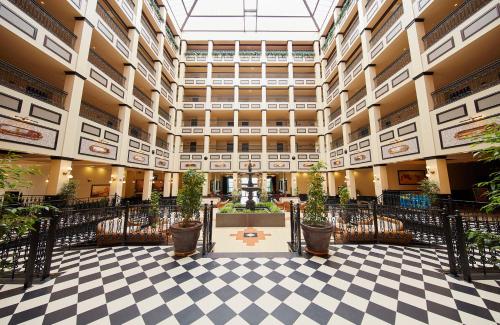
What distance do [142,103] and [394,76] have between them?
51.4ft

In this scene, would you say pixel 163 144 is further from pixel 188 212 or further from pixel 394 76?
pixel 394 76

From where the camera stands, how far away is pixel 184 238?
5.10 m

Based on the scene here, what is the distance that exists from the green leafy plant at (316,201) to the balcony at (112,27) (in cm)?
1258

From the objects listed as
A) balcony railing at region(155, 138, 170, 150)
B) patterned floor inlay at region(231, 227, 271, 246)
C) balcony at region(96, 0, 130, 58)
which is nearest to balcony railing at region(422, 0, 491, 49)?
patterned floor inlay at region(231, 227, 271, 246)

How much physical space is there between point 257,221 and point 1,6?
11.6 metres

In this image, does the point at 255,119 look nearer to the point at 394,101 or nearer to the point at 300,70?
the point at 300,70

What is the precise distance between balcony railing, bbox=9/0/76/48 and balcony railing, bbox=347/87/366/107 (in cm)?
1720

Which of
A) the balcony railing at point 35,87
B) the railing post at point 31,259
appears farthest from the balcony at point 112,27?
the railing post at point 31,259

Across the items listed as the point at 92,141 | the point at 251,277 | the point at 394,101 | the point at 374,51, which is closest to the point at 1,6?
the point at 92,141

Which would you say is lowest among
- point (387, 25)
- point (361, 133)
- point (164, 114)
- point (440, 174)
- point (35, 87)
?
point (440, 174)

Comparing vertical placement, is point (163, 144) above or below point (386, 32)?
below

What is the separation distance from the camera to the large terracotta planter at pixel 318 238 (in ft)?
16.2

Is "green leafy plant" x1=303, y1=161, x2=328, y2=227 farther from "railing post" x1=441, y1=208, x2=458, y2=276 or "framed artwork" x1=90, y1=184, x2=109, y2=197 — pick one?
"framed artwork" x1=90, y1=184, x2=109, y2=197

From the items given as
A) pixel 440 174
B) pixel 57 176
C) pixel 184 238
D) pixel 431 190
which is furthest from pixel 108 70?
pixel 440 174
